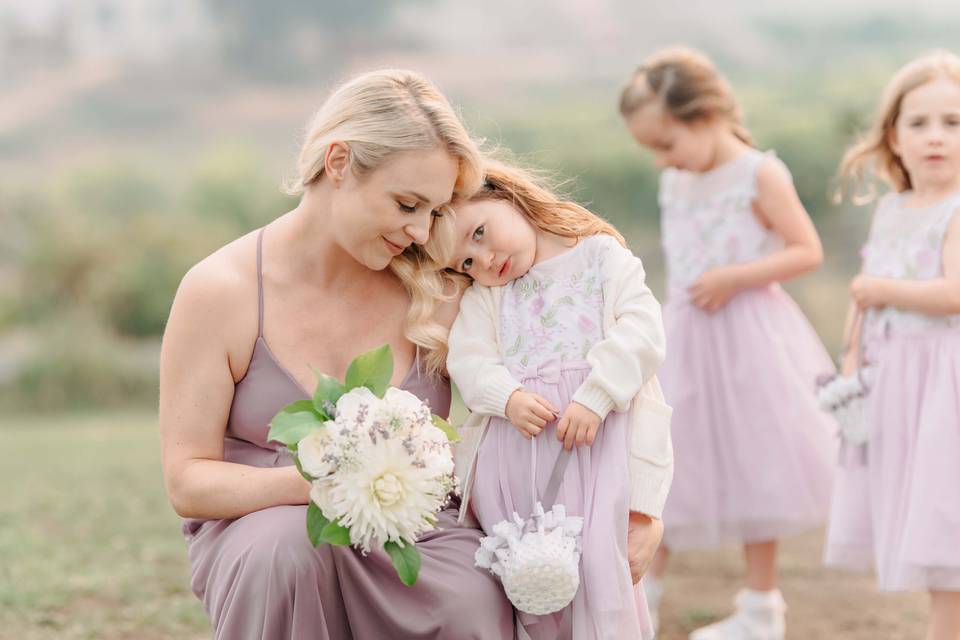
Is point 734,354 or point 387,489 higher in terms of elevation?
point 734,354

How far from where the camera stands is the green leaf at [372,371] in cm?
258

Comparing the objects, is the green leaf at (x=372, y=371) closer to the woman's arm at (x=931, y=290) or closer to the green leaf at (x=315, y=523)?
the green leaf at (x=315, y=523)

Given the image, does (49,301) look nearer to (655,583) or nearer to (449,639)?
(655,583)

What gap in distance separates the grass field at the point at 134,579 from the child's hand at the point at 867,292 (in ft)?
4.65

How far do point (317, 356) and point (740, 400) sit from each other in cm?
199

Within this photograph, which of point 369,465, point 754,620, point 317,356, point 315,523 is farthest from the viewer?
point 754,620

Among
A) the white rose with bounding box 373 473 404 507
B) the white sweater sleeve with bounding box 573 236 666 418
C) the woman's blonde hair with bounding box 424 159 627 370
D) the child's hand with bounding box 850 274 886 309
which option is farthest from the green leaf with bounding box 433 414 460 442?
the child's hand with bounding box 850 274 886 309

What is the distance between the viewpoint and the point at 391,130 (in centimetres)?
279

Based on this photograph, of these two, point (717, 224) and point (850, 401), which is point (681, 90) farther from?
point (850, 401)

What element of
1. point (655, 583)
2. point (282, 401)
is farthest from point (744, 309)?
point (282, 401)

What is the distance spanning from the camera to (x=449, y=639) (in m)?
2.68

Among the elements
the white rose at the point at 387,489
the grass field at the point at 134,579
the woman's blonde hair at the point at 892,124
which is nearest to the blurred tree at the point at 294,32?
the grass field at the point at 134,579

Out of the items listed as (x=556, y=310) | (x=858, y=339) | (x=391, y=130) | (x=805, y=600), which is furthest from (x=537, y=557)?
(x=805, y=600)

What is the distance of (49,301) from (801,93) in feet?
27.3
